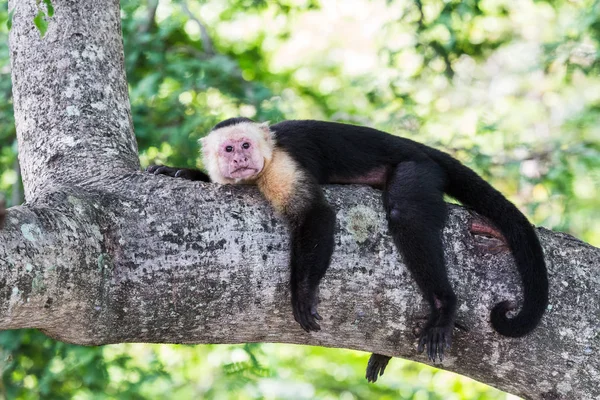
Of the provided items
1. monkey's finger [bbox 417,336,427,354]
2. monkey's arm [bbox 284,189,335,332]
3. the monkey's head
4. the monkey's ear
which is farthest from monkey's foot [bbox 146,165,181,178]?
monkey's finger [bbox 417,336,427,354]

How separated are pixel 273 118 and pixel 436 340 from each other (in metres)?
2.58

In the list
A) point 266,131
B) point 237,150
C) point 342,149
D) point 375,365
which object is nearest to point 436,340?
point 375,365

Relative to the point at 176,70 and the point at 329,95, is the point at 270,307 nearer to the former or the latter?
the point at 176,70

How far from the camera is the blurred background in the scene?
496 cm

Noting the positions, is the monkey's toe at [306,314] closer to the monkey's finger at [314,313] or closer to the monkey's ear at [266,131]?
the monkey's finger at [314,313]

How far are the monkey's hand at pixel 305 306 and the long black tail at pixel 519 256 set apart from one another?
2.09ft

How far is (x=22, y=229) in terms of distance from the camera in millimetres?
2117

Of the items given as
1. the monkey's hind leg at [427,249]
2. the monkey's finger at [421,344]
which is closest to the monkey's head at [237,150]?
the monkey's hind leg at [427,249]

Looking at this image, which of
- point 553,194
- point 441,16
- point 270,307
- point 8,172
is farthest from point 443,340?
point 8,172

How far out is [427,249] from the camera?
8.49ft

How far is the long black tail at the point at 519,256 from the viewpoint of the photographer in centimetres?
248

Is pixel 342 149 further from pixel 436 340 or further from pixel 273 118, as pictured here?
pixel 273 118

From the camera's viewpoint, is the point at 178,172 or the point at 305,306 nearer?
the point at 305,306

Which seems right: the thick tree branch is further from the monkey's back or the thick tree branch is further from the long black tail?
the monkey's back
